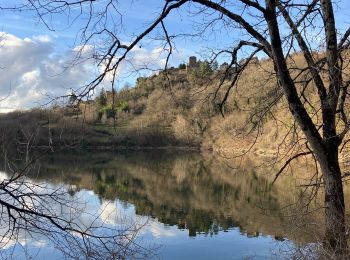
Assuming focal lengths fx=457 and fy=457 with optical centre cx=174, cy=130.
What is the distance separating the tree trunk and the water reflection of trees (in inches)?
88.3

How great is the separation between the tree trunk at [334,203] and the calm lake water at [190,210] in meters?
1.97

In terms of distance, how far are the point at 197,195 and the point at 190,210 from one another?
13.8ft

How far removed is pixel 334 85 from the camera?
14.6 feet

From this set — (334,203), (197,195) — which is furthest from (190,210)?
(334,203)

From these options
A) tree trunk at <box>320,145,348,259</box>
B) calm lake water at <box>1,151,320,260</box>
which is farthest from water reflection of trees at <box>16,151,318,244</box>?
tree trunk at <box>320,145,348,259</box>

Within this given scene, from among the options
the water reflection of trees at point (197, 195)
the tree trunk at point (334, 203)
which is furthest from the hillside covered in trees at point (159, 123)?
the water reflection of trees at point (197, 195)

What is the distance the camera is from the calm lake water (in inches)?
426

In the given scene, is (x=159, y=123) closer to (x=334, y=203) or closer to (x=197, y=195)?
(x=197, y=195)

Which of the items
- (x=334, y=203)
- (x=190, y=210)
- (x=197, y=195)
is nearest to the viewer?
(x=334, y=203)

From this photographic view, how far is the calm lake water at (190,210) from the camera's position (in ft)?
35.5

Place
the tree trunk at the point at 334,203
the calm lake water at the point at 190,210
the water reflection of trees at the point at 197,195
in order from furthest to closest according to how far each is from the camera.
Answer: the water reflection of trees at the point at 197,195 < the calm lake water at the point at 190,210 < the tree trunk at the point at 334,203

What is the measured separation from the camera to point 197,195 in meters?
22.1

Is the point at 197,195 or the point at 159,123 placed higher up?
the point at 159,123

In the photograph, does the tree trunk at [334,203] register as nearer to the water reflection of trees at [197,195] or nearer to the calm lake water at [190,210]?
the calm lake water at [190,210]
